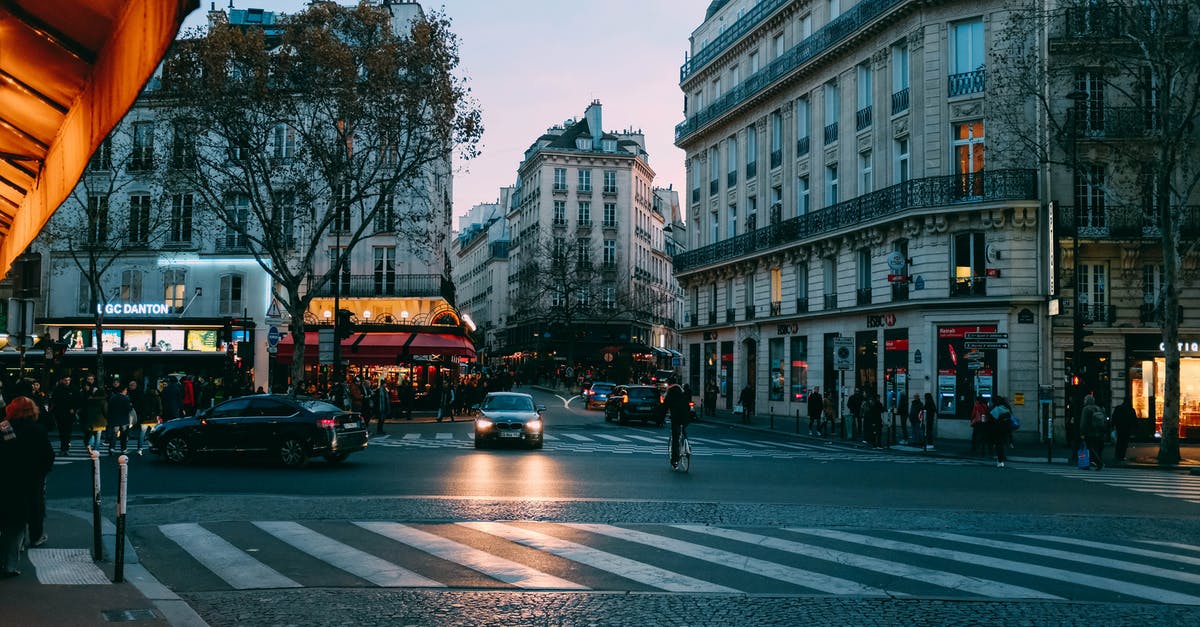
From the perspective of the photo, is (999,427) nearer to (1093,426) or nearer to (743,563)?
(1093,426)

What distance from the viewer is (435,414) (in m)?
47.2

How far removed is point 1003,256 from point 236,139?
25.9 meters

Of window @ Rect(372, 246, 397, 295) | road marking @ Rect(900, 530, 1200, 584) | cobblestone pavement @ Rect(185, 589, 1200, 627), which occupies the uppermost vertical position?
window @ Rect(372, 246, 397, 295)

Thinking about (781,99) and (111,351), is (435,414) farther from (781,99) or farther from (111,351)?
(781,99)

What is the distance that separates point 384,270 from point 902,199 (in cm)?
2539

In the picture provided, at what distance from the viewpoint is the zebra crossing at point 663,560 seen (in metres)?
9.25

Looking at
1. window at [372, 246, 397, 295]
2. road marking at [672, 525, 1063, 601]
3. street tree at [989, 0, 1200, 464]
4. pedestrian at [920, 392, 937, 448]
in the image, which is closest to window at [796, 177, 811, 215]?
street tree at [989, 0, 1200, 464]

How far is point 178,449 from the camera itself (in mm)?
21219

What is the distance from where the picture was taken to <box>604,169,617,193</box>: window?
102m

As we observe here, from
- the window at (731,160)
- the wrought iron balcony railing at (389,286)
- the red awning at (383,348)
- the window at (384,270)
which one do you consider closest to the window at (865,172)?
the window at (731,160)

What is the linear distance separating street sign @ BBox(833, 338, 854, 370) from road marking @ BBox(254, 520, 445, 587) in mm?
24306

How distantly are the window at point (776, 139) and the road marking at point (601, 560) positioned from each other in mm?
38760

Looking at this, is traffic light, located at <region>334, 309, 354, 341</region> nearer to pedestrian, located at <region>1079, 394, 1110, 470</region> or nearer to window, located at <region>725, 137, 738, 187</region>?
pedestrian, located at <region>1079, 394, 1110, 470</region>

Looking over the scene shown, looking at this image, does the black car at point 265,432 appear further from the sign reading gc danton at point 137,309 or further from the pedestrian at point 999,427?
the sign reading gc danton at point 137,309
